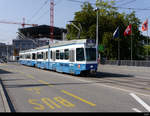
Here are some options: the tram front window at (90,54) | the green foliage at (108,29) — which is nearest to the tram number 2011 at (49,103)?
the tram front window at (90,54)

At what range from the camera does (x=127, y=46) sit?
46.8 metres

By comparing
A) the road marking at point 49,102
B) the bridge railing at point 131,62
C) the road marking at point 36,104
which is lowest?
the road marking at point 36,104

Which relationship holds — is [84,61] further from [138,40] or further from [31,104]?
[138,40]

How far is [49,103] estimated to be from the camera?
293 inches

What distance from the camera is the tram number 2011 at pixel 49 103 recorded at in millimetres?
6959

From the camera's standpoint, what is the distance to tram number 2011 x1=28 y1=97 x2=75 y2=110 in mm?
6959

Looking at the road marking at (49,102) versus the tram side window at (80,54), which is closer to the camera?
the road marking at (49,102)

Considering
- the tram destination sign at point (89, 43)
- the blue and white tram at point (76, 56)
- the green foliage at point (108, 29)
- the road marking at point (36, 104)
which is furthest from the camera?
the green foliage at point (108, 29)

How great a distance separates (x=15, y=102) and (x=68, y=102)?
76.5 inches

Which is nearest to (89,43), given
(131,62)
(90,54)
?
(90,54)

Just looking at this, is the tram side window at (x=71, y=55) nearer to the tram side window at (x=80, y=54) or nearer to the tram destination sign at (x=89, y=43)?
the tram side window at (x=80, y=54)

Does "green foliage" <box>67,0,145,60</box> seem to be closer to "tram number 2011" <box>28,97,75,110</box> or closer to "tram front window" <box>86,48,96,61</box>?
"tram front window" <box>86,48,96,61</box>

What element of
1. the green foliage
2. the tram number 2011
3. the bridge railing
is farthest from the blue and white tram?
the green foliage

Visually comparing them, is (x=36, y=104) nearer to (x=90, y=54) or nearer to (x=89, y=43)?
(x=90, y=54)
